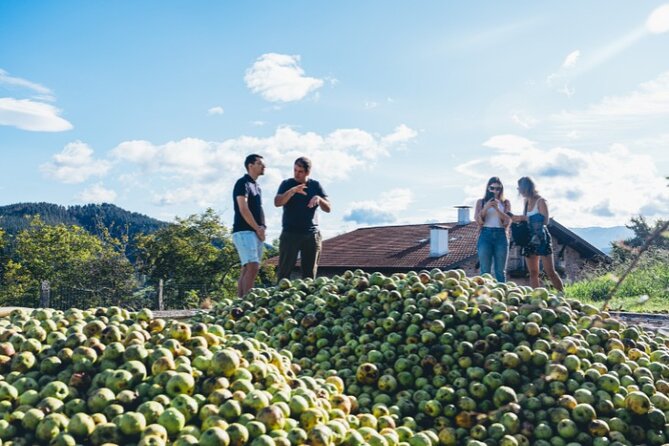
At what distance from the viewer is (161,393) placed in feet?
9.29

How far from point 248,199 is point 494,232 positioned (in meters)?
3.42

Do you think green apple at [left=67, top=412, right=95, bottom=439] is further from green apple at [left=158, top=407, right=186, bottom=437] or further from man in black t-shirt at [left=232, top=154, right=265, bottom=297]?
man in black t-shirt at [left=232, top=154, right=265, bottom=297]

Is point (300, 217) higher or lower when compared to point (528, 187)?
lower

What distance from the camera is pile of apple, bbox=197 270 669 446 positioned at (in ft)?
Result: 10.9

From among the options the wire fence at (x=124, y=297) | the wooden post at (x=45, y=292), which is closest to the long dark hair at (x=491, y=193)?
the wooden post at (x=45, y=292)

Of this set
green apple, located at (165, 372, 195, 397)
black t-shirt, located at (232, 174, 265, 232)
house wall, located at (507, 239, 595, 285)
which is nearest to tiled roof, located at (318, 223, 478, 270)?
house wall, located at (507, 239, 595, 285)

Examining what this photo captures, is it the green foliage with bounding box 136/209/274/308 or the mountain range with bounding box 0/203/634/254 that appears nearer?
the green foliage with bounding box 136/209/274/308

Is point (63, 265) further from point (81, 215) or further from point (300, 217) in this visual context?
point (81, 215)

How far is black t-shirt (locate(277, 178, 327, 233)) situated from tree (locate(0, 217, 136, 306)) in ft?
80.9

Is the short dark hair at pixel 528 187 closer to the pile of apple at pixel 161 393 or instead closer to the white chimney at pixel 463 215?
the pile of apple at pixel 161 393

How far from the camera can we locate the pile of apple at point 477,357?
3334mm

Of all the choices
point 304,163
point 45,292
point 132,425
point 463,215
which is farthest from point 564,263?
point 132,425

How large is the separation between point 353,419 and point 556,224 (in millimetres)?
31936

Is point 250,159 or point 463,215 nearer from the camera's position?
point 250,159
